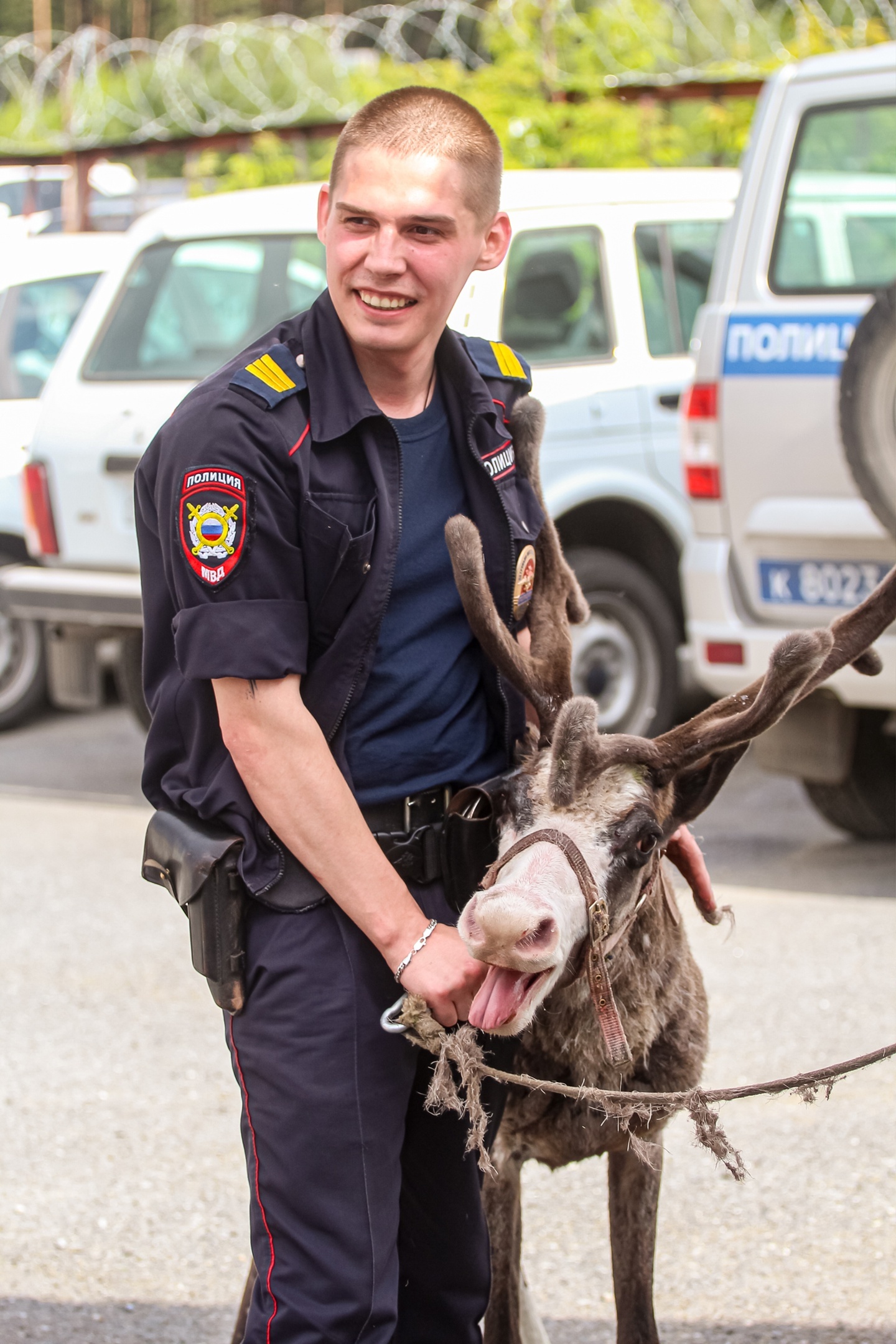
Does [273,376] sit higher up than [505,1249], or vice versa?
[273,376]

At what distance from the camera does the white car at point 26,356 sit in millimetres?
9039

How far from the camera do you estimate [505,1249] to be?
9.89 ft

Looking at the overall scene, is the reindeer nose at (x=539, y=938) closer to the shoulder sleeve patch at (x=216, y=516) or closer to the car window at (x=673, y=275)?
the shoulder sleeve patch at (x=216, y=516)

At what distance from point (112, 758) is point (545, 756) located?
6480 millimetres

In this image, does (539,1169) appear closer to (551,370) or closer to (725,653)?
(725,653)

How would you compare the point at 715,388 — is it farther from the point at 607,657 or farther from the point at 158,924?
the point at 158,924

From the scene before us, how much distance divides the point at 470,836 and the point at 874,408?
10.9ft

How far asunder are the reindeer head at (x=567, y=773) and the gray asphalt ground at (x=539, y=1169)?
784 millimetres

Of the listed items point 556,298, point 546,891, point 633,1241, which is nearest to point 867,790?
point 556,298

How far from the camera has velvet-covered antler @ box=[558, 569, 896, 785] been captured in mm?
2504

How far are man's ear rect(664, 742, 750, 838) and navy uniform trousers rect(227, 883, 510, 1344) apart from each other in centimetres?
60

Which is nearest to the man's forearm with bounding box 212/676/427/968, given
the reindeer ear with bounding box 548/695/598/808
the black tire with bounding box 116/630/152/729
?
the reindeer ear with bounding box 548/695/598/808

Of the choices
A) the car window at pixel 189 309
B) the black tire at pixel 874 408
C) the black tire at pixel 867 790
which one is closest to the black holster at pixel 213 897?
the black tire at pixel 874 408

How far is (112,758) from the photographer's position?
882cm
